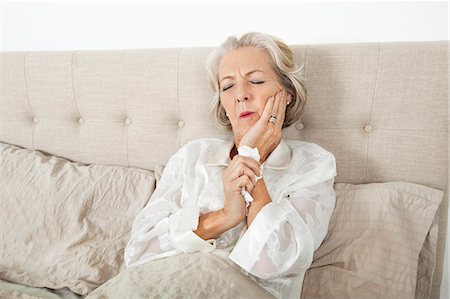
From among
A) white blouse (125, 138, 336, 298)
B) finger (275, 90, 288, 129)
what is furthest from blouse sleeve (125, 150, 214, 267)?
finger (275, 90, 288, 129)

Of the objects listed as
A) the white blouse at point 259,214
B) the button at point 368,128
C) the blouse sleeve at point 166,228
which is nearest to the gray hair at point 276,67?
the white blouse at point 259,214

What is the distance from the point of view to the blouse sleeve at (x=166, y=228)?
1.04 metres

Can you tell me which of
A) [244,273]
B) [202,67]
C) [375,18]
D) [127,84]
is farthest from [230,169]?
[375,18]

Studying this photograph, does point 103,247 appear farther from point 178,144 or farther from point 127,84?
point 127,84

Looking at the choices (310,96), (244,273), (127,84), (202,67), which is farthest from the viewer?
(127,84)

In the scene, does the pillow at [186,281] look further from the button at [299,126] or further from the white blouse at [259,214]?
the button at [299,126]

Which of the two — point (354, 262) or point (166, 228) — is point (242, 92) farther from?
point (354, 262)

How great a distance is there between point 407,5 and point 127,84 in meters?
1.05

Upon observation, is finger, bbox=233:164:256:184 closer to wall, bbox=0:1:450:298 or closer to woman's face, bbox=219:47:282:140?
woman's face, bbox=219:47:282:140

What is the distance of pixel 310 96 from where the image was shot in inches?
50.1

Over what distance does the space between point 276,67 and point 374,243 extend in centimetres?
59

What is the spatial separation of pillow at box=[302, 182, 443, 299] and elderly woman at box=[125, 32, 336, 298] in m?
0.09

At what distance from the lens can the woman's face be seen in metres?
1.16

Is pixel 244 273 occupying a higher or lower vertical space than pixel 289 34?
lower
